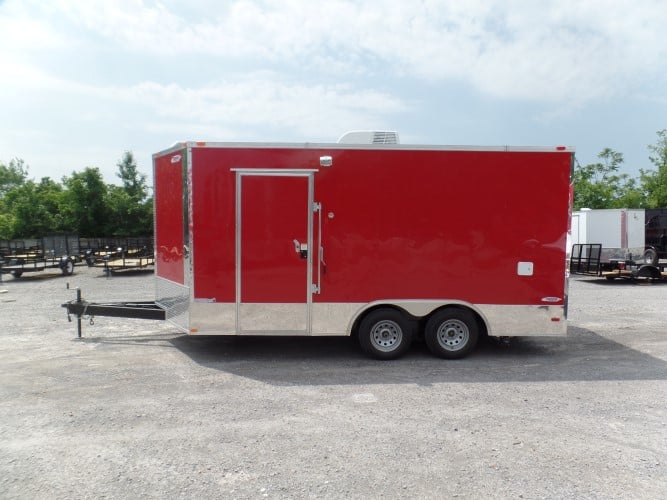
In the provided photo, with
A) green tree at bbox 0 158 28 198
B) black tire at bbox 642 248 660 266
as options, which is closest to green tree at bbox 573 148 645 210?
black tire at bbox 642 248 660 266

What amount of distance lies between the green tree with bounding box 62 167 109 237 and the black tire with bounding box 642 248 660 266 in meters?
28.5

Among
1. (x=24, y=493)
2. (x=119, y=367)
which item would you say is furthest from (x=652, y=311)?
(x=24, y=493)

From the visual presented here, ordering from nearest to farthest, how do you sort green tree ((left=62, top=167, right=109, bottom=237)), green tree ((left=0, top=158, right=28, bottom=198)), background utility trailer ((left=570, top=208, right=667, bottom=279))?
1. background utility trailer ((left=570, top=208, right=667, bottom=279))
2. green tree ((left=62, top=167, right=109, bottom=237))
3. green tree ((left=0, top=158, right=28, bottom=198))

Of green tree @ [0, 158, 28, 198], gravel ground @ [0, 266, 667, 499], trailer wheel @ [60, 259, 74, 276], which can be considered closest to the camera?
gravel ground @ [0, 266, 667, 499]

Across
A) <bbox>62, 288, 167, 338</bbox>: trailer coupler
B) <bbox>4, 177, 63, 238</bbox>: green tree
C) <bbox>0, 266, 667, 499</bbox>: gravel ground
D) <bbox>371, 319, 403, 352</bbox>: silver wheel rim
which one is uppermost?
<bbox>4, 177, 63, 238</bbox>: green tree

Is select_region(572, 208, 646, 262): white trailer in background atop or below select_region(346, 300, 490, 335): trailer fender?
atop

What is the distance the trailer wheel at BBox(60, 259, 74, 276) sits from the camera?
18.0 meters

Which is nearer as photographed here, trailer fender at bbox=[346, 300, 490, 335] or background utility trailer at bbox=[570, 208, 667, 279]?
trailer fender at bbox=[346, 300, 490, 335]

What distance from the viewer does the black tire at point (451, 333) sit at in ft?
21.3

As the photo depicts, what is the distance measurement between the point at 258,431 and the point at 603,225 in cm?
1704

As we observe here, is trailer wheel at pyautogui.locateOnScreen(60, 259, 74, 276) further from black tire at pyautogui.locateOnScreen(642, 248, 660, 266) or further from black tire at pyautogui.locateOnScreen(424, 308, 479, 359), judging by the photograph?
black tire at pyautogui.locateOnScreen(642, 248, 660, 266)

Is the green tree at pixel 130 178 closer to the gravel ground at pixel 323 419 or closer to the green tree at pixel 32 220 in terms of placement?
the green tree at pixel 32 220

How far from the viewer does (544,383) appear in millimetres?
5734

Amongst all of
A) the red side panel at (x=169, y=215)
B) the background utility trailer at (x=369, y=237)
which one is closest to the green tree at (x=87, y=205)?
the red side panel at (x=169, y=215)
